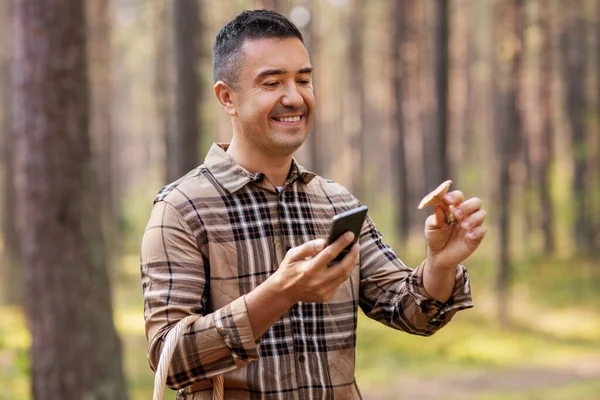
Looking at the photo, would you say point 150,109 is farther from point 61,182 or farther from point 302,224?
point 302,224

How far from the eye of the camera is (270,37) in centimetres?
260

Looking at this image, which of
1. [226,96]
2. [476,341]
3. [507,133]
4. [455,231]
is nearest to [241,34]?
[226,96]

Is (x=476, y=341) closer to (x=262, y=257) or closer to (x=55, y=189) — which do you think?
(x=55, y=189)

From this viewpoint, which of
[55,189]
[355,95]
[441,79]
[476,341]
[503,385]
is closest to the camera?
[55,189]

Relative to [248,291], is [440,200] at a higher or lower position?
higher

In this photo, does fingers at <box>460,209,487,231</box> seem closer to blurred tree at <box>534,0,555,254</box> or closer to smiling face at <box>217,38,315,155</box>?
smiling face at <box>217,38,315,155</box>

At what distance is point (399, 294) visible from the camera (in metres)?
2.77

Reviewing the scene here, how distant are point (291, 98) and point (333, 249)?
2.15ft

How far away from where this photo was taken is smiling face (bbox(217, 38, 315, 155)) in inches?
102

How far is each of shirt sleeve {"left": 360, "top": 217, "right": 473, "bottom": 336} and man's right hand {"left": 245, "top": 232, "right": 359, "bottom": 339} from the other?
546 millimetres

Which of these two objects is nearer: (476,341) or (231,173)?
(231,173)

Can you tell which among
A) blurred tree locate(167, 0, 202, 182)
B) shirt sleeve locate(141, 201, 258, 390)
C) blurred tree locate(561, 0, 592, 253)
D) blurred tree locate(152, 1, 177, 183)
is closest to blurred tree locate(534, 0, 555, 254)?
blurred tree locate(561, 0, 592, 253)

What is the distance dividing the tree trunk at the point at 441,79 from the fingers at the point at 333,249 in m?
12.2

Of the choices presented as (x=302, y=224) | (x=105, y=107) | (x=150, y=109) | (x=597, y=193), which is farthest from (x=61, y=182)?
(x=150, y=109)
